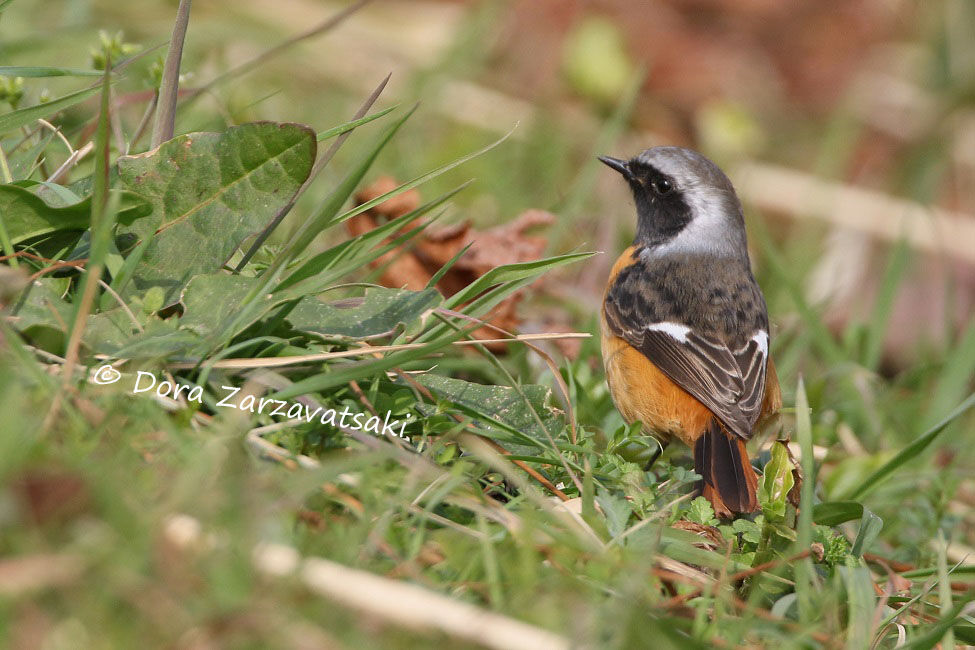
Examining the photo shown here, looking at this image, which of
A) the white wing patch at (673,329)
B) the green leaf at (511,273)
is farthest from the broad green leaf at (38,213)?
the white wing patch at (673,329)

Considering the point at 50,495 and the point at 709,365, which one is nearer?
the point at 50,495

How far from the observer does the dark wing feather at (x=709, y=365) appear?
4082 mm

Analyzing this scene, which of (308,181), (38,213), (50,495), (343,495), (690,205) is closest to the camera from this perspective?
(50,495)

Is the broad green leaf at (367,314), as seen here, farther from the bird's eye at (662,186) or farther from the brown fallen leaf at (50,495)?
the bird's eye at (662,186)

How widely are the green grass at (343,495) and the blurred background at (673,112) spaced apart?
4.13ft

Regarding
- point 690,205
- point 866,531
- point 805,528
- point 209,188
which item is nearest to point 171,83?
point 209,188

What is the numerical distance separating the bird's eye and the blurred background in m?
0.38

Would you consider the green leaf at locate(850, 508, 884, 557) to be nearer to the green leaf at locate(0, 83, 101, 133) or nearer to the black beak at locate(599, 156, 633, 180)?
the black beak at locate(599, 156, 633, 180)

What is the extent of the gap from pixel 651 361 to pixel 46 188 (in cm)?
249

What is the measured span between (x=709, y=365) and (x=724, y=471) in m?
0.87
